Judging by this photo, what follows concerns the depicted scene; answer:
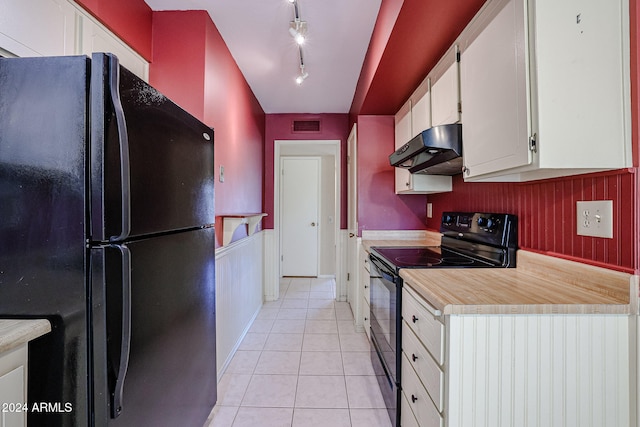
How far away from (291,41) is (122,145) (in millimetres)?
1811

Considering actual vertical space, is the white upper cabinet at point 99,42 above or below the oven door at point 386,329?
above

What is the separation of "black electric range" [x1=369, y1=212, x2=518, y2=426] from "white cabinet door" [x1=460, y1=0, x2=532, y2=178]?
0.42 m

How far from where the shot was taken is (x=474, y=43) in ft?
4.33

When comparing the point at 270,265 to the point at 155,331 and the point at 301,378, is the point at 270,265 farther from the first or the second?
the point at 155,331

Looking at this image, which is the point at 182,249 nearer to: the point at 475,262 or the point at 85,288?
the point at 85,288

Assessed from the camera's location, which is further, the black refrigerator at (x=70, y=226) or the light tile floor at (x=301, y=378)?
the light tile floor at (x=301, y=378)

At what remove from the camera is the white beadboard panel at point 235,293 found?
2.02 metres

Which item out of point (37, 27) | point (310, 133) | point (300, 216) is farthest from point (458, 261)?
point (300, 216)

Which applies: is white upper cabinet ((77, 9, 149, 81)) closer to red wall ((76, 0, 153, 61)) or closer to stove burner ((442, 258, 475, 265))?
red wall ((76, 0, 153, 61))

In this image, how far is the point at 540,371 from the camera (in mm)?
906

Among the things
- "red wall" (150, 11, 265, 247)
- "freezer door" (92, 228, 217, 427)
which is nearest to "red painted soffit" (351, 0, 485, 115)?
"red wall" (150, 11, 265, 247)

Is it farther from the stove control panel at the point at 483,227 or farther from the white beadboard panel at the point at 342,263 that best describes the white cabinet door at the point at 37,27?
the white beadboard panel at the point at 342,263

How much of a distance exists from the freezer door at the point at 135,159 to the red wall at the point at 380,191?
5.85ft

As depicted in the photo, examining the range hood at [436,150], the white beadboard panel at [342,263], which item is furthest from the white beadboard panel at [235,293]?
the range hood at [436,150]
